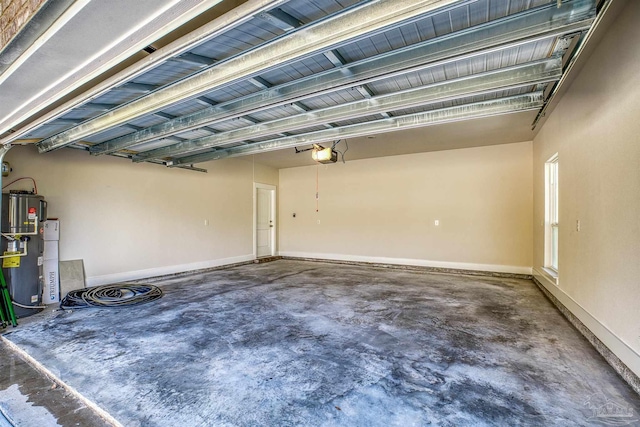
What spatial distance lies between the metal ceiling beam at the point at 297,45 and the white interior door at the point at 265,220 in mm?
5573

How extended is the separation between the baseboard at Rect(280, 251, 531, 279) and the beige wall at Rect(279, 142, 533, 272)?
0.09 feet

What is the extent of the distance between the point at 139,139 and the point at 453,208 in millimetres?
6145

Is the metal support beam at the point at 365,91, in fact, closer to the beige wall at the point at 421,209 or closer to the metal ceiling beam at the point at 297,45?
the metal ceiling beam at the point at 297,45

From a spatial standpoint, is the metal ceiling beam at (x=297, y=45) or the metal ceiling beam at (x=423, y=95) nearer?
the metal ceiling beam at (x=297, y=45)

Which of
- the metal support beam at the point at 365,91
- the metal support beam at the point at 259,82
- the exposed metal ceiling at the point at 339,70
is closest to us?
the exposed metal ceiling at the point at 339,70

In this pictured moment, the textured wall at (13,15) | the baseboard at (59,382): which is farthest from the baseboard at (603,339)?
the textured wall at (13,15)

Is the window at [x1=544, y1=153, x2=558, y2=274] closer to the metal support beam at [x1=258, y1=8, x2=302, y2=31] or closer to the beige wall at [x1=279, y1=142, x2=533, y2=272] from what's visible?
the beige wall at [x1=279, y1=142, x2=533, y2=272]

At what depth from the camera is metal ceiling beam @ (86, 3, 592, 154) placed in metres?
1.92

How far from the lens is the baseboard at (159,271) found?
523 centimetres

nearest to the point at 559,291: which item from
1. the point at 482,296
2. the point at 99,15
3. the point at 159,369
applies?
the point at 482,296

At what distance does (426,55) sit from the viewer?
7.40 feet

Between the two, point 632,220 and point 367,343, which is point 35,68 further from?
point 632,220

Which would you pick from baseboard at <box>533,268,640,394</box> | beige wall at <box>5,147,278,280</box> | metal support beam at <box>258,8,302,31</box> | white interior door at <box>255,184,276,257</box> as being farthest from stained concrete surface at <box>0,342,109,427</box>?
white interior door at <box>255,184,276,257</box>

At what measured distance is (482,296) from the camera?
4727 millimetres
